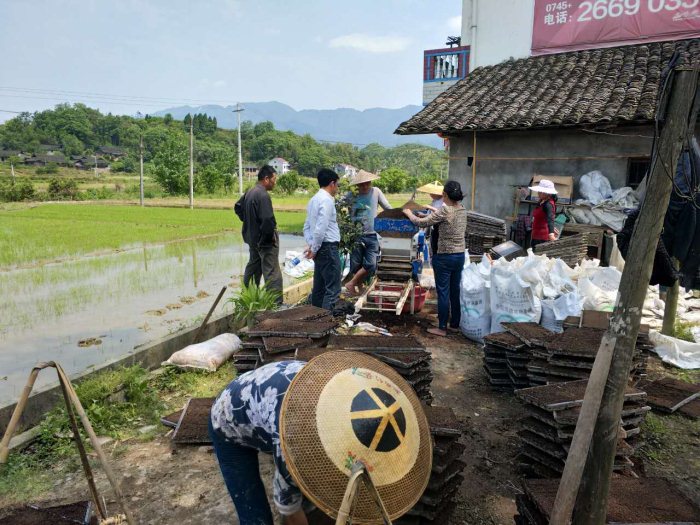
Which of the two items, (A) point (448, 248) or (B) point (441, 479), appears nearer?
(B) point (441, 479)

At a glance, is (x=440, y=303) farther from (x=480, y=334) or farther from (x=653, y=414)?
(x=653, y=414)

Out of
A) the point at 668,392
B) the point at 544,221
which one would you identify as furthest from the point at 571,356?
the point at 544,221

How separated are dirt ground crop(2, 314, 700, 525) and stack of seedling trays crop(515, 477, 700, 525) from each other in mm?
487

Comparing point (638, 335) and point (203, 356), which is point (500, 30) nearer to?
point (638, 335)

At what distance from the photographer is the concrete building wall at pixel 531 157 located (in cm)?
936

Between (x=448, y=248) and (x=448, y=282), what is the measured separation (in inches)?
19.2

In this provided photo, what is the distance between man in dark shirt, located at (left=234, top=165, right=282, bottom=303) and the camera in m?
6.62

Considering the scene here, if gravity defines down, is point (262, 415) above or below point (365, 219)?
below

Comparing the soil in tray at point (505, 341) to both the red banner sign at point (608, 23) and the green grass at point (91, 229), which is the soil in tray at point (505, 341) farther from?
the green grass at point (91, 229)

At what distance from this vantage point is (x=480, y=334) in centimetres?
624

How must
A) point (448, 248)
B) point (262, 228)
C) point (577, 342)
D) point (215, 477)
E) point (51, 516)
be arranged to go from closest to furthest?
point (51, 516) < point (215, 477) < point (577, 342) < point (448, 248) < point (262, 228)

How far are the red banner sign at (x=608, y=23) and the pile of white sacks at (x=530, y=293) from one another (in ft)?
26.0

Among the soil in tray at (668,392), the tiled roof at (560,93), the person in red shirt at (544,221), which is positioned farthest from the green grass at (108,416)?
the tiled roof at (560,93)

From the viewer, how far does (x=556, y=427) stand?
3.26 m
